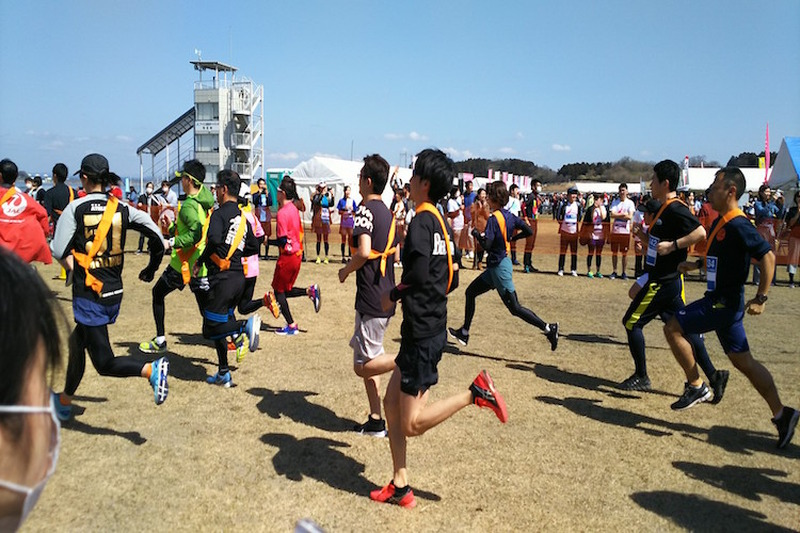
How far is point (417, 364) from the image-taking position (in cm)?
357

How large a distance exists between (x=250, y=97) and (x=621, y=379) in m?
50.3

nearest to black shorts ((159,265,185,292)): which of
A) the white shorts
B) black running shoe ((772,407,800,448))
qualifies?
the white shorts

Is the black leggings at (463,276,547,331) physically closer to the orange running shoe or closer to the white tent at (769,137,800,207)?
the orange running shoe

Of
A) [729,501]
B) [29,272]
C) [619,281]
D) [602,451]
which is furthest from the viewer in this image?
[619,281]

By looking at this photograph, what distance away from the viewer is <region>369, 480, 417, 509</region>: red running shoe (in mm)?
3768

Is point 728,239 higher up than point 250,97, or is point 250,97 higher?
point 250,97

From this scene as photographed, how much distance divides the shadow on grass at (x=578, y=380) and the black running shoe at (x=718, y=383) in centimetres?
50

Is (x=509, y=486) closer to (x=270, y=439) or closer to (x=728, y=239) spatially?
(x=270, y=439)

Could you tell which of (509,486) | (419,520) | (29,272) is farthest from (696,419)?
(29,272)

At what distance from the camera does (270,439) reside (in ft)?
15.8

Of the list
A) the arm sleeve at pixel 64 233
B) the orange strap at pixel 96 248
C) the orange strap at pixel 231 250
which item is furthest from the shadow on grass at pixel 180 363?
the arm sleeve at pixel 64 233

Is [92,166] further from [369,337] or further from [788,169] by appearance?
[788,169]

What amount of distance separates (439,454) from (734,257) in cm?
309

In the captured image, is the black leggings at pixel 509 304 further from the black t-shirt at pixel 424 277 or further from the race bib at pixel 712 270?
the black t-shirt at pixel 424 277
